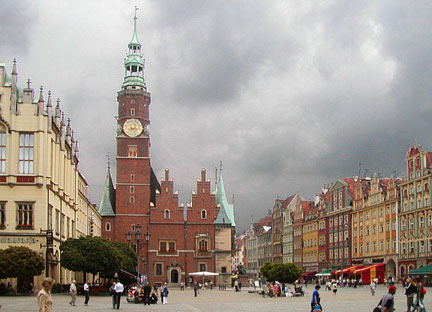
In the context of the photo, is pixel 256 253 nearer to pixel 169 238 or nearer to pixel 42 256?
pixel 169 238

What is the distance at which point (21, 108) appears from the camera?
2048 inches

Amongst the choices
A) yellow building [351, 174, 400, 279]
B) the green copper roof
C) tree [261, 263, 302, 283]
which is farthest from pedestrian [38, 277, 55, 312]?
the green copper roof

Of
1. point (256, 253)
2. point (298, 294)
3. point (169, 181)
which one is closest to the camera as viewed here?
point (298, 294)

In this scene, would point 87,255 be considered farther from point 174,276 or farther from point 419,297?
point 174,276

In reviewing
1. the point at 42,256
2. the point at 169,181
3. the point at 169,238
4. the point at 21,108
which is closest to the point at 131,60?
the point at 169,181

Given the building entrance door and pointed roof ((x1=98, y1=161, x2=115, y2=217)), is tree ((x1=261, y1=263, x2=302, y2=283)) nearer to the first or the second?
the building entrance door

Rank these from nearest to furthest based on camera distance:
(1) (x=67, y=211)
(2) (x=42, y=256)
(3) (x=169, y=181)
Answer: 1. (2) (x=42, y=256)
2. (1) (x=67, y=211)
3. (3) (x=169, y=181)

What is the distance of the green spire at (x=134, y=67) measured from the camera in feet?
323

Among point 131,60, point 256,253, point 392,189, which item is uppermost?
point 131,60

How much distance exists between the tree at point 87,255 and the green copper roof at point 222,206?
4296 centimetres

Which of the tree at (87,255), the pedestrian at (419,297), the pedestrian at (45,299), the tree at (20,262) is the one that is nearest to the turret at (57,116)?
the tree at (87,255)

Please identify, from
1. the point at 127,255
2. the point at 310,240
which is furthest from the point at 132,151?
the point at 310,240

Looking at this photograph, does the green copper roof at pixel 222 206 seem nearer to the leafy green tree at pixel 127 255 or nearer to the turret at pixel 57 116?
the leafy green tree at pixel 127 255

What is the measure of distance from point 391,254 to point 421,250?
775 centimetres
